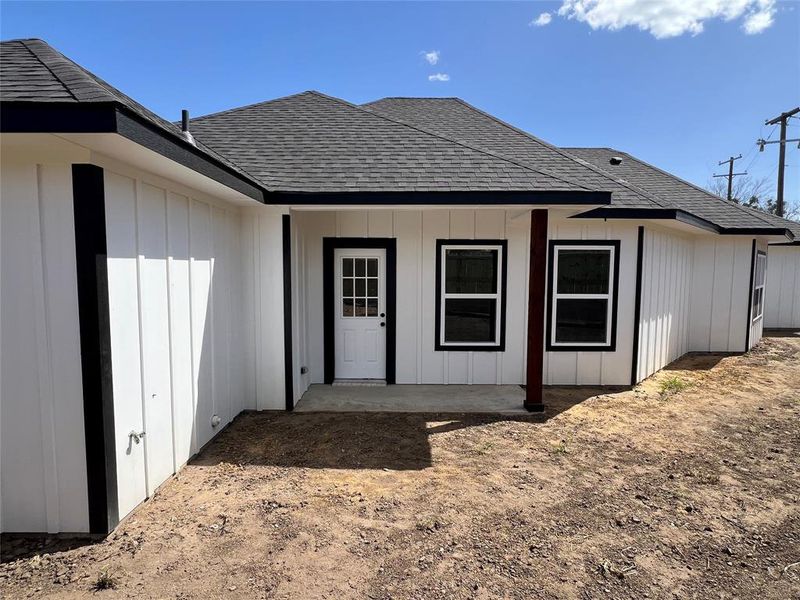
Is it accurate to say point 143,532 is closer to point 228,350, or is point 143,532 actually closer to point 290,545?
point 290,545

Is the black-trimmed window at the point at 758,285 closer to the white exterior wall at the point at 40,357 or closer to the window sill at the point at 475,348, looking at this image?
the window sill at the point at 475,348

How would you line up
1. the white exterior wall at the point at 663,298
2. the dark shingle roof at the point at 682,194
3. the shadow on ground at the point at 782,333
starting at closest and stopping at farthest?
the white exterior wall at the point at 663,298 → the dark shingle roof at the point at 682,194 → the shadow on ground at the point at 782,333

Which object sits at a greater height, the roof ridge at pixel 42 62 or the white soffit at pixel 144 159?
the roof ridge at pixel 42 62

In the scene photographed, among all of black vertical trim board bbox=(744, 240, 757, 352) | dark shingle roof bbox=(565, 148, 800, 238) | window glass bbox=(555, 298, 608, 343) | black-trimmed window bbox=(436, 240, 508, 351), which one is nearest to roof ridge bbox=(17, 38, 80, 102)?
black-trimmed window bbox=(436, 240, 508, 351)

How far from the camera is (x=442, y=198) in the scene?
472 cm

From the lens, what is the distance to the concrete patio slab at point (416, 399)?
5.37 metres

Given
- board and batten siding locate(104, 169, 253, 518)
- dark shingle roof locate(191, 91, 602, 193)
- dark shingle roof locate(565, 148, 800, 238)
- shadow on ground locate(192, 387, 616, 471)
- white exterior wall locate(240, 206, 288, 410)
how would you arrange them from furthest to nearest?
dark shingle roof locate(565, 148, 800, 238) → white exterior wall locate(240, 206, 288, 410) → dark shingle roof locate(191, 91, 602, 193) → shadow on ground locate(192, 387, 616, 471) → board and batten siding locate(104, 169, 253, 518)

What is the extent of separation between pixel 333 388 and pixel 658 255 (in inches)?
218

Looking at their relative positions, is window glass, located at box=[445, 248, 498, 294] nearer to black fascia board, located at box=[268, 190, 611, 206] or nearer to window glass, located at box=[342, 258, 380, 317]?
window glass, located at box=[342, 258, 380, 317]

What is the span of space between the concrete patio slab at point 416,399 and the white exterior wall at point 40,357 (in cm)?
274

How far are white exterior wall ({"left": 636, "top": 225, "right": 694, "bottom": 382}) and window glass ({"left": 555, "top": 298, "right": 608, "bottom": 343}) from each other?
2.02 ft

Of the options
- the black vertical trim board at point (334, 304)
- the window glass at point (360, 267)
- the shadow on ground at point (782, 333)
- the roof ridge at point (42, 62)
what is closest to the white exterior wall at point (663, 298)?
the black vertical trim board at point (334, 304)

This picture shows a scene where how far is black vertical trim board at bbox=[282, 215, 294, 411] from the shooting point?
5.14 m

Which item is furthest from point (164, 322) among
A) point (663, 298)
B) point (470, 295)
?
point (663, 298)
